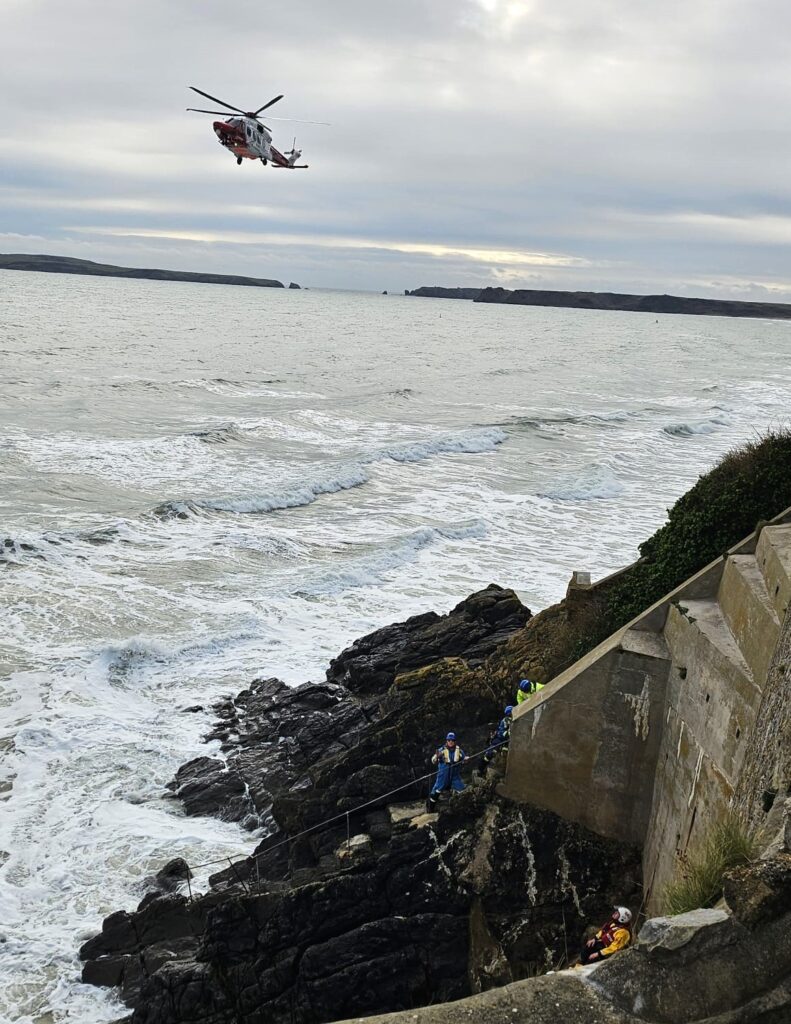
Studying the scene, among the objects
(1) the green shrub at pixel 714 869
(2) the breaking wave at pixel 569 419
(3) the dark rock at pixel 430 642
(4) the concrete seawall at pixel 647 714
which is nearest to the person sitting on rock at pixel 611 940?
(4) the concrete seawall at pixel 647 714

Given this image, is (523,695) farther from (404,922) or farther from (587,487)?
(587,487)

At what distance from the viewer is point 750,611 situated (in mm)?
9266

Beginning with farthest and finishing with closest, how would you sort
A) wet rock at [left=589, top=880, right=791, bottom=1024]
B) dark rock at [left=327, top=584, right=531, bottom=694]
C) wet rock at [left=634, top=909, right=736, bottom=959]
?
dark rock at [left=327, top=584, right=531, bottom=694] → wet rock at [left=634, top=909, right=736, bottom=959] → wet rock at [left=589, top=880, right=791, bottom=1024]

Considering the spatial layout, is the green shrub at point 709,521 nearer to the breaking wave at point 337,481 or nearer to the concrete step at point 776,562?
the concrete step at point 776,562

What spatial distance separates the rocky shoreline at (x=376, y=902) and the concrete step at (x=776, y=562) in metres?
3.38

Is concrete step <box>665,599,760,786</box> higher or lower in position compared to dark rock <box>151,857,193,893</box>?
higher

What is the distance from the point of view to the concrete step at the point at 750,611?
855 cm

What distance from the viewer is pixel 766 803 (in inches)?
255

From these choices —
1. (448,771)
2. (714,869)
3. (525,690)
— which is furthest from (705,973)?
(525,690)

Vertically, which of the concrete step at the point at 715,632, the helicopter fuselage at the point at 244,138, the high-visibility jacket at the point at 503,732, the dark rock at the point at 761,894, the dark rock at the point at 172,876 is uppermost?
the helicopter fuselage at the point at 244,138

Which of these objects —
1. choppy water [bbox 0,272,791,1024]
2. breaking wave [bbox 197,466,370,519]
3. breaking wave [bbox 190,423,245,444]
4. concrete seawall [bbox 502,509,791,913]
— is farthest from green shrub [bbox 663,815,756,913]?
breaking wave [bbox 190,423,245,444]

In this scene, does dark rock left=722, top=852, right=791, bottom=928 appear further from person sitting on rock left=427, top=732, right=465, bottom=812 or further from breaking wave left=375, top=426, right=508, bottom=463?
breaking wave left=375, top=426, right=508, bottom=463

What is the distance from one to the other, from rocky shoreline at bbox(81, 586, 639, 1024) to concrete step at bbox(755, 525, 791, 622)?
3.38m

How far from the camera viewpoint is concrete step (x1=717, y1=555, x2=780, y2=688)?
336 inches
